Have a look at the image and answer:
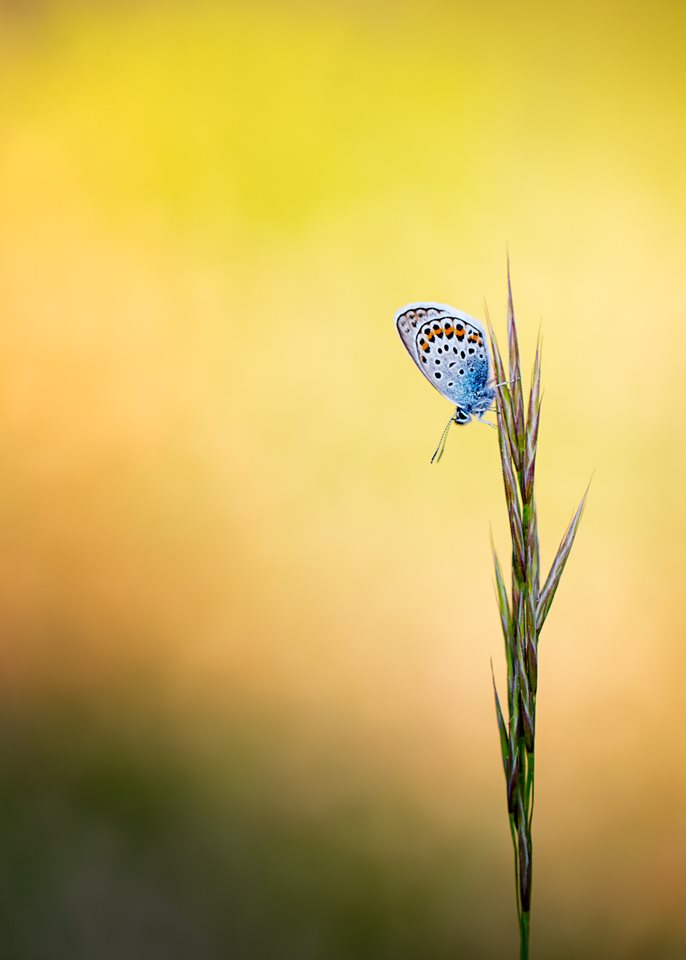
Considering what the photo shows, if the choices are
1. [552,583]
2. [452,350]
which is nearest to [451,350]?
[452,350]

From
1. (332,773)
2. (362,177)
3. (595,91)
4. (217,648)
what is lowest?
(332,773)

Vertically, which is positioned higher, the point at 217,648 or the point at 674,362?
the point at 674,362

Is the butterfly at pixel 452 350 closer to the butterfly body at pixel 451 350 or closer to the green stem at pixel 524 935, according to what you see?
the butterfly body at pixel 451 350

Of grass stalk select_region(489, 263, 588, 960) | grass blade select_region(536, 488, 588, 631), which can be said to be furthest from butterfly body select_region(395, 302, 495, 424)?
grass blade select_region(536, 488, 588, 631)

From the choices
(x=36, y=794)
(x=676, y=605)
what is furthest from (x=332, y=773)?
(x=676, y=605)

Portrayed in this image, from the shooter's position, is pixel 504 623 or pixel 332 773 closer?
pixel 504 623

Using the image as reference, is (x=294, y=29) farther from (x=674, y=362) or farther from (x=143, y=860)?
(x=143, y=860)
